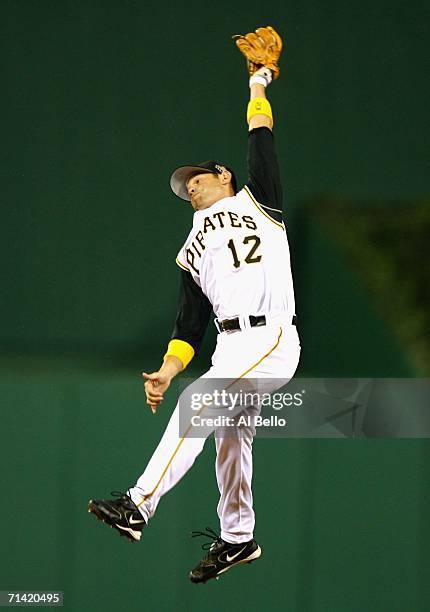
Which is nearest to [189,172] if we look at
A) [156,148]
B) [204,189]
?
[204,189]

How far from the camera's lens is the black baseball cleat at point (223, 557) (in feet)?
12.4

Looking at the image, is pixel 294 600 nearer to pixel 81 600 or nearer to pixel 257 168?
pixel 81 600

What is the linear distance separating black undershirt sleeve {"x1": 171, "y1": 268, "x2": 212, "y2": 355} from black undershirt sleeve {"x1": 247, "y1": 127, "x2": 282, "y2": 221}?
1.37 feet

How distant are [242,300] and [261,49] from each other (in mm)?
977

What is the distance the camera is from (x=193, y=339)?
3.85 m

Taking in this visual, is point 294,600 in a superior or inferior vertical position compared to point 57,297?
inferior

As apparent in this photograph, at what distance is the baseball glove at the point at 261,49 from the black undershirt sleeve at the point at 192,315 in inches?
33.9

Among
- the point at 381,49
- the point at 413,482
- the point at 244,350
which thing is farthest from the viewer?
the point at 381,49

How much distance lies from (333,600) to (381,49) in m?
2.68

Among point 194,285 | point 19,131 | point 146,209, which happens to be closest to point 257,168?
point 194,285

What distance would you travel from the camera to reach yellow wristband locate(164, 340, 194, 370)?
3.79 meters

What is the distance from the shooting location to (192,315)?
387cm

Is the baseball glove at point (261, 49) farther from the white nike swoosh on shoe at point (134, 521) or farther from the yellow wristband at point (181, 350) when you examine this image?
the white nike swoosh on shoe at point (134, 521)

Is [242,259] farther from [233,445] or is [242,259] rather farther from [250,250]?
[233,445]
